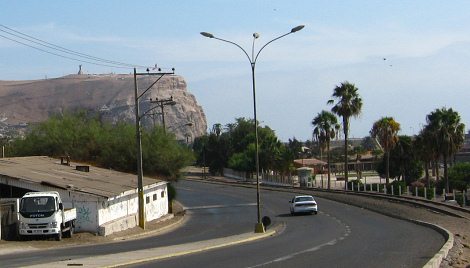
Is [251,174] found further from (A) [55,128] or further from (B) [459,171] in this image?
(A) [55,128]

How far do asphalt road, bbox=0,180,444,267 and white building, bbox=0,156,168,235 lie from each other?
3.17 metres

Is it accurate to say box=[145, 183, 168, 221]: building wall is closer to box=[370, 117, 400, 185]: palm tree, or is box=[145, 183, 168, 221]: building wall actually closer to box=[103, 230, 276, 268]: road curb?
box=[103, 230, 276, 268]: road curb

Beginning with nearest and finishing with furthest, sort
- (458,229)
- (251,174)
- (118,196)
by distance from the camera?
(458,229)
(118,196)
(251,174)

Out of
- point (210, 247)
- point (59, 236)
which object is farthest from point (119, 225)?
point (210, 247)

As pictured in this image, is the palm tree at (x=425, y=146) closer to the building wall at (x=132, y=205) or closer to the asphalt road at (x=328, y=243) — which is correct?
the asphalt road at (x=328, y=243)

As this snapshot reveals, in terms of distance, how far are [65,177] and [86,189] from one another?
16.6ft

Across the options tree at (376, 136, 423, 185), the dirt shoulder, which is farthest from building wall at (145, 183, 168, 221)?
tree at (376, 136, 423, 185)

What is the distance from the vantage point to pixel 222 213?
64.5 m

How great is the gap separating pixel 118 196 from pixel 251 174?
285 ft

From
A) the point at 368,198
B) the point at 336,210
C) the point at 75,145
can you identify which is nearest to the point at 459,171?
the point at 368,198

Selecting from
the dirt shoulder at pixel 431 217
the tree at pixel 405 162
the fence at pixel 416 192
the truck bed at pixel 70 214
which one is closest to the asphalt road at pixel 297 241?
the dirt shoulder at pixel 431 217

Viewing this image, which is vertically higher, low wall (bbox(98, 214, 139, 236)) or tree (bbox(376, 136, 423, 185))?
tree (bbox(376, 136, 423, 185))

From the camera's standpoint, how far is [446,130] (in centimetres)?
8194

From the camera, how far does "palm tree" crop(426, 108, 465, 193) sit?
268 feet
